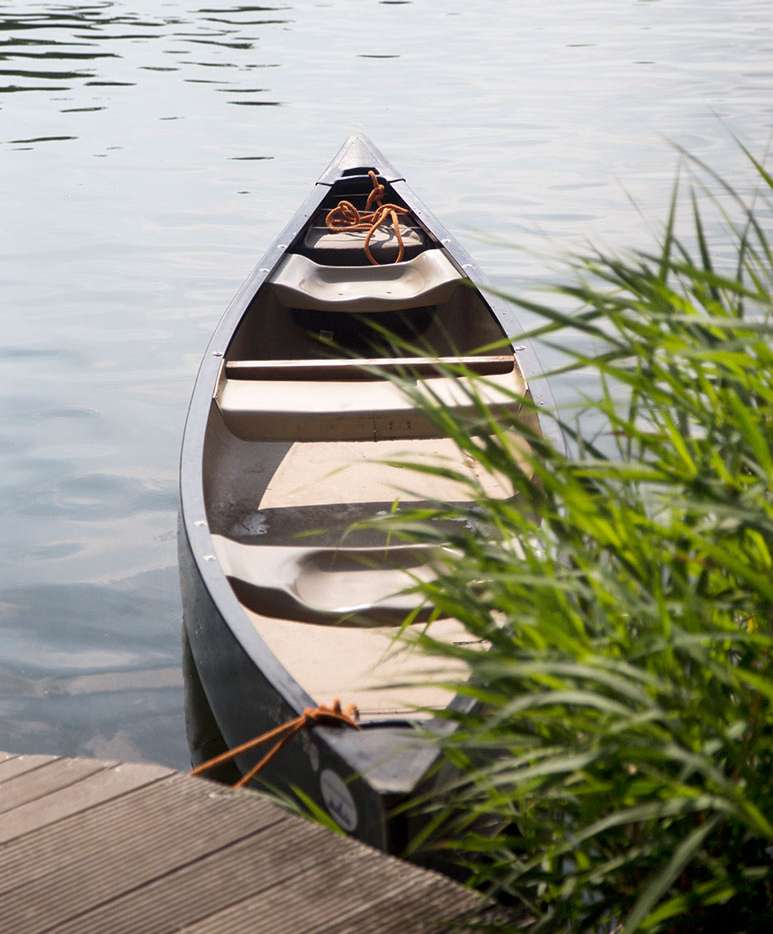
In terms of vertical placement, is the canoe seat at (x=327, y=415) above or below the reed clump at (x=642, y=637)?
below

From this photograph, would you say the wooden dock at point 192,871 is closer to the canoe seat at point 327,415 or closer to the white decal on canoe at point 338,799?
the white decal on canoe at point 338,799

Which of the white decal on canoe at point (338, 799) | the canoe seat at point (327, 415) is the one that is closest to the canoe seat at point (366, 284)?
the canoe seat at point (327, 415)

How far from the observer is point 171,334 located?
8273mm

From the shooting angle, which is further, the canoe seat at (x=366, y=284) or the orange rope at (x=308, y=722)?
the canoe seat at (x=366, y=284)

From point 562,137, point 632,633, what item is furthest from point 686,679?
point 562,137

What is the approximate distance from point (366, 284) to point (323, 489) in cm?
226

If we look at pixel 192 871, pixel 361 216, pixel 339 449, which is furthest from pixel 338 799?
pixel 361 216

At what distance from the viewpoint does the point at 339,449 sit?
208 inches

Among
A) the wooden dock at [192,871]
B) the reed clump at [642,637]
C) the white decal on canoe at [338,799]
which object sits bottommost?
the white decal on canoe at [338,799]

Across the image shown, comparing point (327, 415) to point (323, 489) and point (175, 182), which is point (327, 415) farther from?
point (175, 182)

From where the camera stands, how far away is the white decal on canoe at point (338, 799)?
2.55m

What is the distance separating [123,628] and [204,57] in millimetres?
15678

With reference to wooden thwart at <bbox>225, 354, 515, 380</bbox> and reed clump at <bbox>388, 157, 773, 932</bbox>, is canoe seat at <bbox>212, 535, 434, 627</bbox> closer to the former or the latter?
wooden thwart at <bbox>225, 354, 515, 380</bbox>

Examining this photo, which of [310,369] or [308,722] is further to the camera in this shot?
[310,369]
